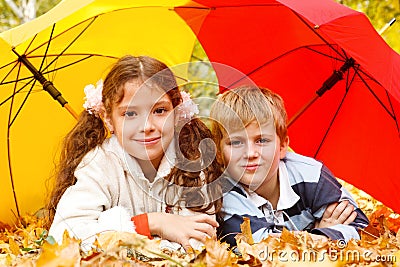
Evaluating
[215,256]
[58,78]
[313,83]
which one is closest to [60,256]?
[215,256]

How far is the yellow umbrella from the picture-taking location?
A: 3.41m

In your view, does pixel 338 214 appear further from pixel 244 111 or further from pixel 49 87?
pixel 49 87

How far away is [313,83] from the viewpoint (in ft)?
12.6

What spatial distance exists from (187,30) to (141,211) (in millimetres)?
1224

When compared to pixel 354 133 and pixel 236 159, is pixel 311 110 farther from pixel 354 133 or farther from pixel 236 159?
pixel 236 159

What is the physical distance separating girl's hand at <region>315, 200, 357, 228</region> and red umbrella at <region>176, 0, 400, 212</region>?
0.47 metres

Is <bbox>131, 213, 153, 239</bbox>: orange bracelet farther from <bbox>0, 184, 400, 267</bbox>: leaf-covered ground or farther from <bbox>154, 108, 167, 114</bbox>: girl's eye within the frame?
<bbox>154, 108, 167, 114</bbox>: girl's eye

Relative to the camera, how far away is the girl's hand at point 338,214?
307 cm

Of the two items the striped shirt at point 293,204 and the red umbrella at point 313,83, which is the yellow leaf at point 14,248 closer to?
the striped shirt at point 293,204

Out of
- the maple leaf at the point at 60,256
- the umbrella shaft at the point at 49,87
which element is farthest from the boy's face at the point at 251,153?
the maple leaf at the point at 60,256

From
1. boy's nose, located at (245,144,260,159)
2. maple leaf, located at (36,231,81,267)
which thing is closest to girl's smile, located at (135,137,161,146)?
boy's nose, located at (245,144,260,159)

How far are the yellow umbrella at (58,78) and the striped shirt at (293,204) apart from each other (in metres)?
0.87

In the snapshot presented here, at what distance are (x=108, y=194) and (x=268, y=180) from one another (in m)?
0.76

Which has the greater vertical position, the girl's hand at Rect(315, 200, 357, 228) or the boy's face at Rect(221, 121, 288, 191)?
the boy's face at Rect(221, 121, 288, 191)
